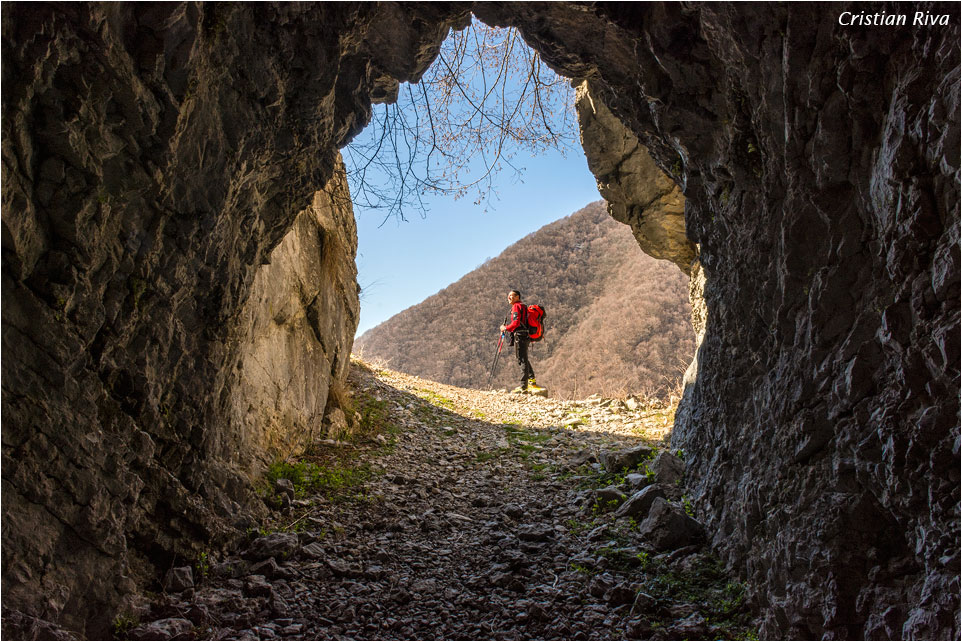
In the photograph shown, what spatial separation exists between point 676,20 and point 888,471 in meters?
3.08

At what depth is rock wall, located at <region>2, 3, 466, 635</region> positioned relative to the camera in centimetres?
249

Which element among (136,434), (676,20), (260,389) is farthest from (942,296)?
(260,389)

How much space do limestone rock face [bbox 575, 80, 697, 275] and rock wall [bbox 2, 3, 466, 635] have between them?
15.7 feet

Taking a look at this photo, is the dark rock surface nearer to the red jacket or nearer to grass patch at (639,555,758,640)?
grass patch at (639,555,758,640)

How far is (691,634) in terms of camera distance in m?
3.12

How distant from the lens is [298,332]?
6.69 m

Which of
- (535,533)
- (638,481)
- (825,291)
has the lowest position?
(535,533)

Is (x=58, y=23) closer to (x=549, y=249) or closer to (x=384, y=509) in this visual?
(x=384, y=509)

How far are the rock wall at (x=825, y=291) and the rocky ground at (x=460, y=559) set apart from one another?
19.2 inches

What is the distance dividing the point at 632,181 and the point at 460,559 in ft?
22.0

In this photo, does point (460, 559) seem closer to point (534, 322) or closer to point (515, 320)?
point (515, 320)

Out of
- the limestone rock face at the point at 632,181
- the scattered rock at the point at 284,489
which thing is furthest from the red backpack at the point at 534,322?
the scattered rock at the point at 284,489

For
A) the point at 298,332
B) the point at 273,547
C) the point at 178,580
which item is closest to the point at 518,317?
the point at 298,332

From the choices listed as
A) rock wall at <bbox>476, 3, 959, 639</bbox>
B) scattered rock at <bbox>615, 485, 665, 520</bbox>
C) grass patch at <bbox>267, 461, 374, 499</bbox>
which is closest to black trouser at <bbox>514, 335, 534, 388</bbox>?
grass patch at <bbox>267, 461, 374, 499</bbox>
